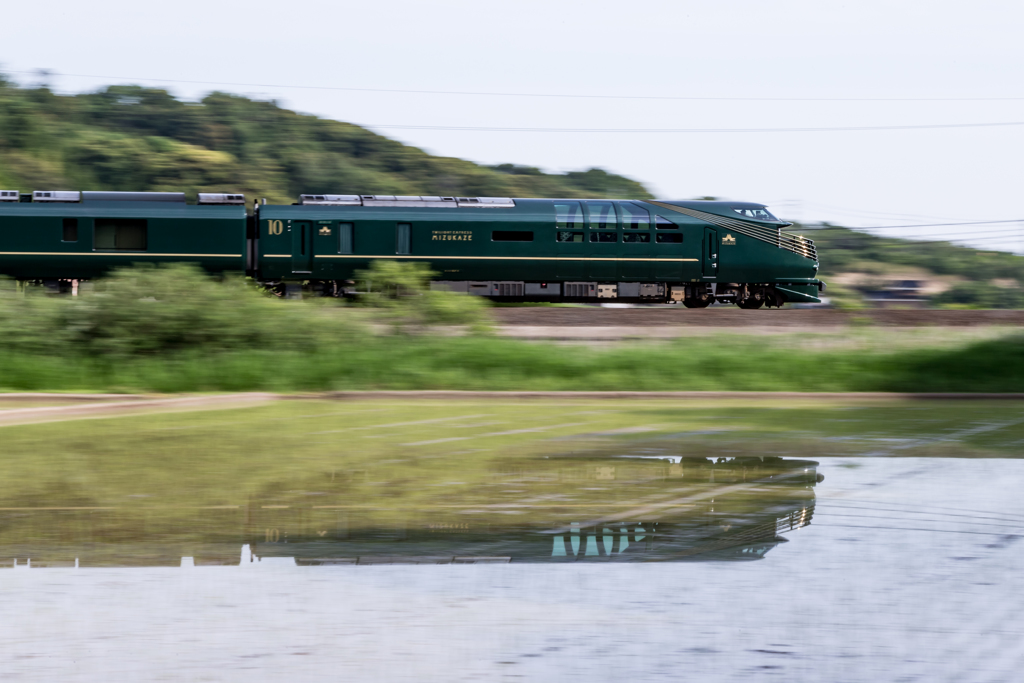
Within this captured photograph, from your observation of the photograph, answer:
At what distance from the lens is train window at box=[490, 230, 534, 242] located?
30.1 metres

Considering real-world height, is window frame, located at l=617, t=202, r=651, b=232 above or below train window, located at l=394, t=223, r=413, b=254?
above

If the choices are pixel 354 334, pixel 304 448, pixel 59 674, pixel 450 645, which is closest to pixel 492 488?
pixel 304 448

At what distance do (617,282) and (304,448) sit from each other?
21645mm

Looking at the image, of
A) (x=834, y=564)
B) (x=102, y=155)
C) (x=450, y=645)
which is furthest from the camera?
(x=102, y=155)

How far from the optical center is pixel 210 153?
396ft

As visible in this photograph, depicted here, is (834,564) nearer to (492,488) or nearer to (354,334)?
(492,488)

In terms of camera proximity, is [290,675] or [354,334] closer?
[290,675]

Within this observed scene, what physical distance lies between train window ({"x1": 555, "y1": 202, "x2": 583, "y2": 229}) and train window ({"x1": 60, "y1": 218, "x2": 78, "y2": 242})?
1323cm

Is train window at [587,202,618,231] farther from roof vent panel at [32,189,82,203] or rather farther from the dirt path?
the dirt path

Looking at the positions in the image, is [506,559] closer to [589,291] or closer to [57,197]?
[589,291]

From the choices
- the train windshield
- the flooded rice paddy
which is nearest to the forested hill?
the train windshield

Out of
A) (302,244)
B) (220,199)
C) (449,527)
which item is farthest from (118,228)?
(449,527)

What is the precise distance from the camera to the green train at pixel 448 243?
93.9ft

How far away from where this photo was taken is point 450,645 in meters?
4.36
